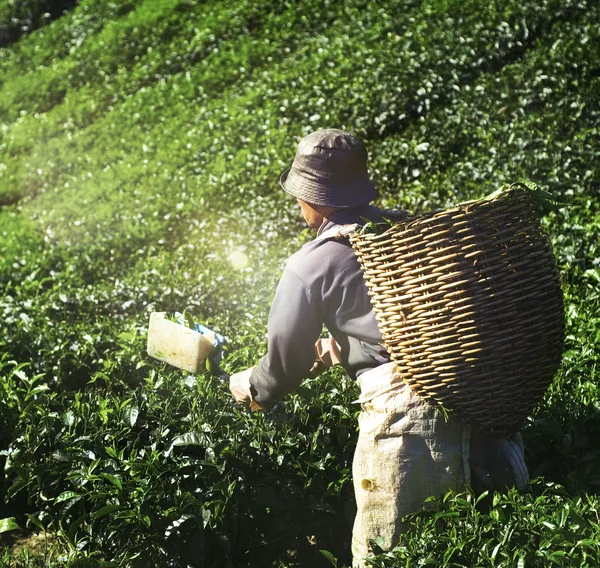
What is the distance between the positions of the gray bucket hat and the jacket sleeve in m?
0.32

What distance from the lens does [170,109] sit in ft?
31.8

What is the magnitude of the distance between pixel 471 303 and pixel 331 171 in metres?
0.78

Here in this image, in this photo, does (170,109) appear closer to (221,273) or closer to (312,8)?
(312,8)

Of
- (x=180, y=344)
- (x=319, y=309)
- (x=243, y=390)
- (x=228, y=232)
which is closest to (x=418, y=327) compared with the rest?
(x=319, y=309)

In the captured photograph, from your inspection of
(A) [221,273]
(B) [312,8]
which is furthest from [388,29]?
(A) [221,273]

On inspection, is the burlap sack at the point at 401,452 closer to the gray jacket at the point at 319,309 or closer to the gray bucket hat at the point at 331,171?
the gray jacket at the point at 319,309

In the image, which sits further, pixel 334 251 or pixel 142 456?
pixel 142 456

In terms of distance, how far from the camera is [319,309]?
3.00 metres

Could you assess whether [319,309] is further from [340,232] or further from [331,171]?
[331,171]

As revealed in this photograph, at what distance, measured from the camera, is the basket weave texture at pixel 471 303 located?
8.82 feet

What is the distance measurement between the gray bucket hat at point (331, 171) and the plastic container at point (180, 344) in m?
0.96

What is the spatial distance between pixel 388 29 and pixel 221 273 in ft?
17.6

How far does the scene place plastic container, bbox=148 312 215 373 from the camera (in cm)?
370

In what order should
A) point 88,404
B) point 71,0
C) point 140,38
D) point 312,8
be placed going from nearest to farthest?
point 88,404, point 312,8, point 140,38, point 71,0
